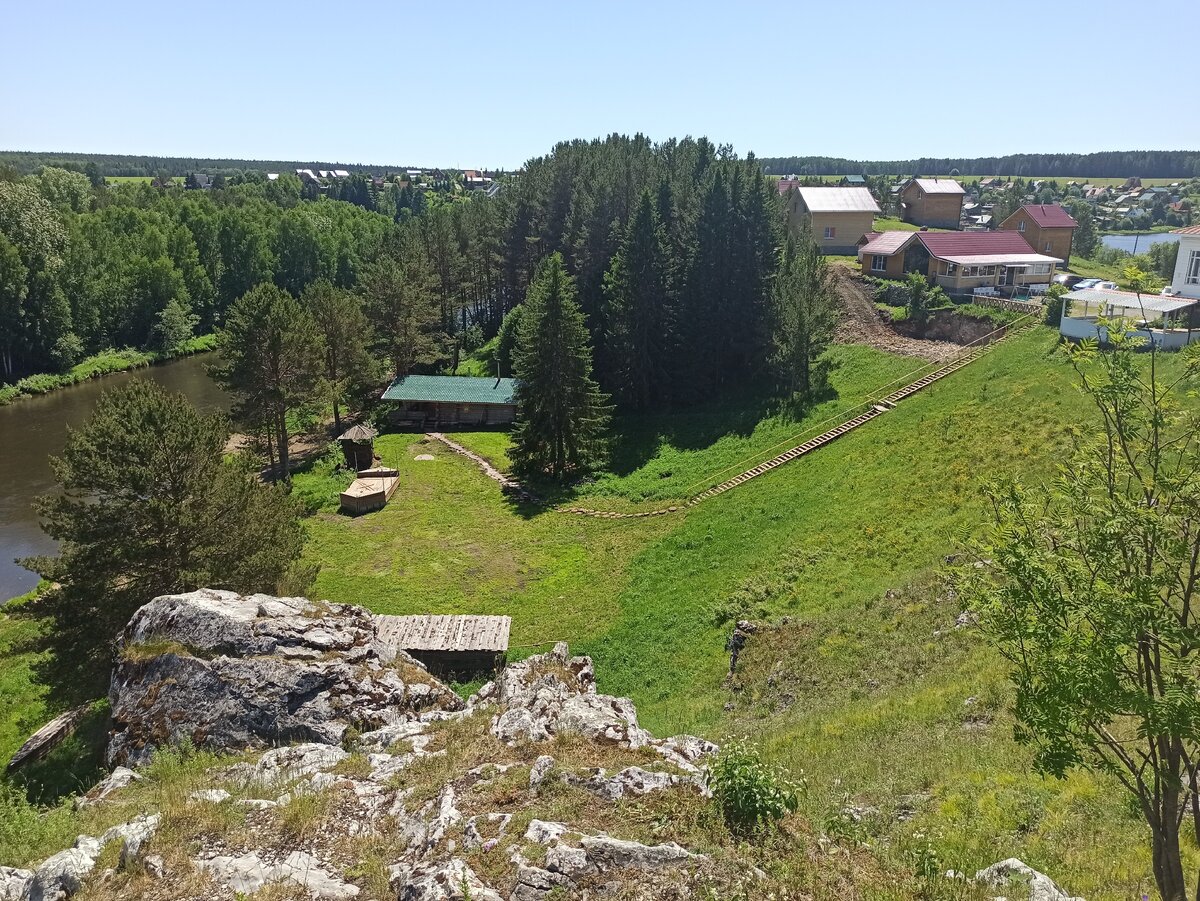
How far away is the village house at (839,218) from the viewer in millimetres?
65250

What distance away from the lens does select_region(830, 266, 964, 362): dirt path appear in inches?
1731

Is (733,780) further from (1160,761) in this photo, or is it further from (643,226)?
(643,226)

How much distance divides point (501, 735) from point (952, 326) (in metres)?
43.5

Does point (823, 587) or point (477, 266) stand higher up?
point (477, 266)

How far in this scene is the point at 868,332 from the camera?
160ft

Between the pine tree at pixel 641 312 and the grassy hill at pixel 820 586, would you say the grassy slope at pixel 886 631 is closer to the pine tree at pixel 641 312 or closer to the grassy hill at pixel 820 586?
the grassy hill at pixel 820 586

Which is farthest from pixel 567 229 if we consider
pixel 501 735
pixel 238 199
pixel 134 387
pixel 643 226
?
pixel 238 199

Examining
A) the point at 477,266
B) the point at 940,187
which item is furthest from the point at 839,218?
the point at 477,266

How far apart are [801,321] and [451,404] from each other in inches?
934

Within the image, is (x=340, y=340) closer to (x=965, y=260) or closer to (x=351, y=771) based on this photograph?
(x=351, y=771)

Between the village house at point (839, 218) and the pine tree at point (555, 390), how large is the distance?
3368cm

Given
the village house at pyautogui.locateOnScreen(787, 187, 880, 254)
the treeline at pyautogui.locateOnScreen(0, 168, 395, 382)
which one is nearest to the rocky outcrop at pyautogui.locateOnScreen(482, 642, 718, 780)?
the village house at pyautogui.locateOnScreen(787, 187, 880, 254)

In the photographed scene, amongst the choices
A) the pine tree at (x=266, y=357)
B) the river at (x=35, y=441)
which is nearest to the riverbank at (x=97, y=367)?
the river at (x=35, y=441)

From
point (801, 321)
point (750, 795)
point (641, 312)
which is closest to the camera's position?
point (750, 795)
